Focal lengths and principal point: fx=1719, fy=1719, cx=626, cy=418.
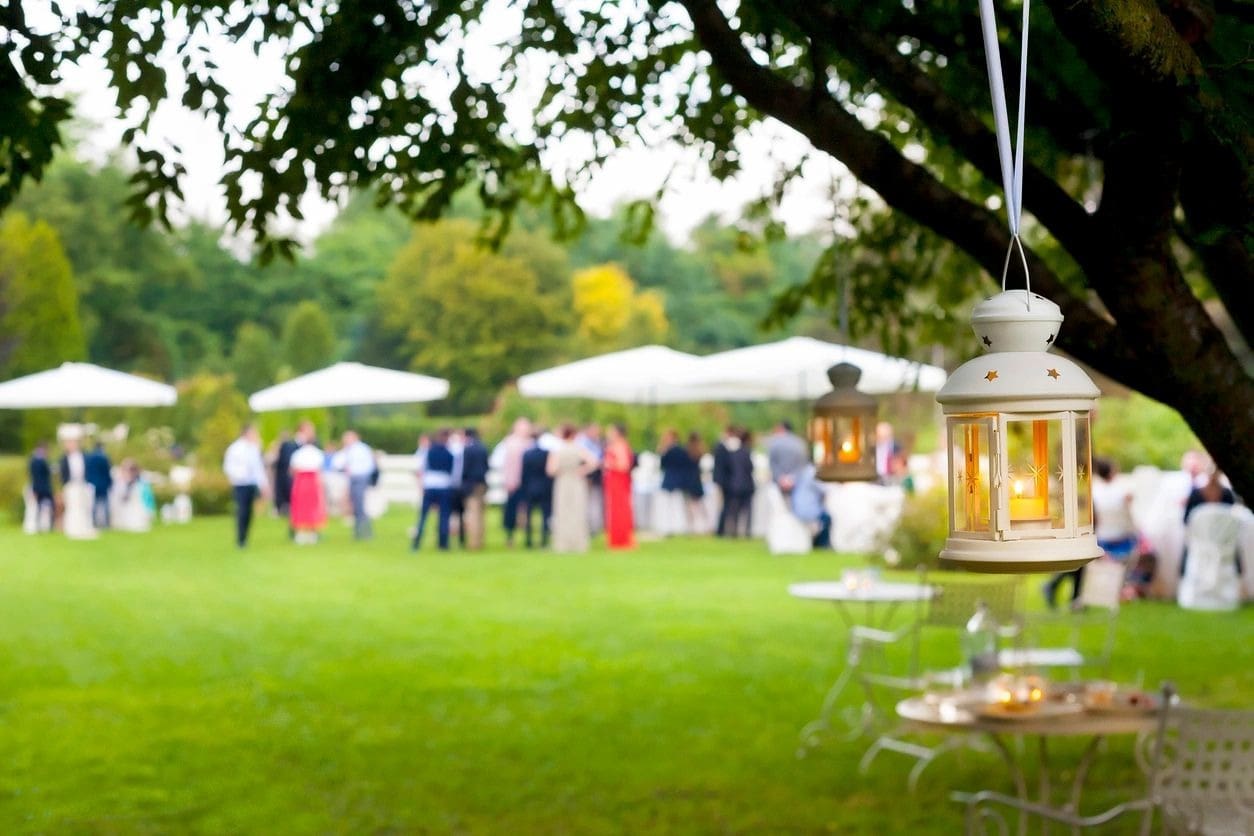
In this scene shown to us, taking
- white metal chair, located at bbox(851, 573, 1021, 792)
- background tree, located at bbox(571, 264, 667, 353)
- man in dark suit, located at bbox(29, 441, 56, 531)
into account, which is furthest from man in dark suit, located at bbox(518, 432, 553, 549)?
background tree, located at bbox(571, 264, 667, 353)

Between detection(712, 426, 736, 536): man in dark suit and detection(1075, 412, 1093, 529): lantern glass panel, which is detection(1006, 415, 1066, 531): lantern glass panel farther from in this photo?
detection(712, 426, 736, 536): man in dark suit

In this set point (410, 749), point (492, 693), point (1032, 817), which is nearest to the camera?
point (1032, 817)

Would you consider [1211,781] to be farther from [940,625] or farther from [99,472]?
[99,472]

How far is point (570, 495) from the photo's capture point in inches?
894

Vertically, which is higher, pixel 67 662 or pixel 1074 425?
pixel 1074 425

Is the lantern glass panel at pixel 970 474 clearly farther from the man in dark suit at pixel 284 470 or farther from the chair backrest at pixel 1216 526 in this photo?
the man in dark suit at pixel 284 470

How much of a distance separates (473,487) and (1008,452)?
19.9m

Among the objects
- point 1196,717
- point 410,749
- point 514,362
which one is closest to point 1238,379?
point 1196,717

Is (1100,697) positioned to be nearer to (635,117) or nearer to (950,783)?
(950,783)

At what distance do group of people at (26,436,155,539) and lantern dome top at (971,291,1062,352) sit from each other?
24196 mm

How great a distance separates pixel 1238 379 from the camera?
493 centimetres

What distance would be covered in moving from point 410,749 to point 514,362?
50096 mm

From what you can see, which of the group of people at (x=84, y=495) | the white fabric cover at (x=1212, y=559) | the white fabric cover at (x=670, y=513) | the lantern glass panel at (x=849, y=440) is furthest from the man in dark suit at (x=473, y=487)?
the lantern glass panel at (x=849, y=440)

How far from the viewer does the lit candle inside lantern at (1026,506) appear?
317 cm
